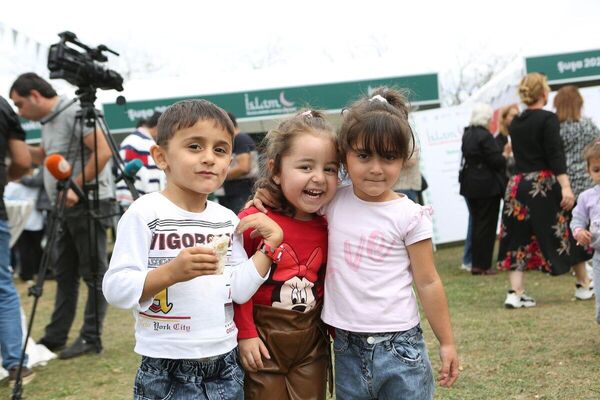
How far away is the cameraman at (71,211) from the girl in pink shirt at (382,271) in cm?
285

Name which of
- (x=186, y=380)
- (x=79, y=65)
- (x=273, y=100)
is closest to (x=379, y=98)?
(x=186, y=380)

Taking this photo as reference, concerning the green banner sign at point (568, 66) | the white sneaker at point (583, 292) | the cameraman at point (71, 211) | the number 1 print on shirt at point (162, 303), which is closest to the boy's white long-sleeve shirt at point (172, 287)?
the number 1 print on shirt at point (162, 303)

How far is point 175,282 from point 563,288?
5217mm

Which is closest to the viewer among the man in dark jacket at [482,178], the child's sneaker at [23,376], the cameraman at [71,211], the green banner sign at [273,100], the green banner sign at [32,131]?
the child's sneaker at [23,376]

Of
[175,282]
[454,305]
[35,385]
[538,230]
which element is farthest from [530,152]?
[175,282]

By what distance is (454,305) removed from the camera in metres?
5.75

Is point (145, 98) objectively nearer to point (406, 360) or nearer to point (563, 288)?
point (563, 288)

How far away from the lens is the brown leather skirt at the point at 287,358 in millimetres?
2045

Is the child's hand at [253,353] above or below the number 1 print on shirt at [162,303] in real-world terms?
below

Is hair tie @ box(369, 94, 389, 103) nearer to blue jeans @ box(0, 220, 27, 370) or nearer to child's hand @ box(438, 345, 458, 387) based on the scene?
child's hand @ box(438, 345, 458, 387)

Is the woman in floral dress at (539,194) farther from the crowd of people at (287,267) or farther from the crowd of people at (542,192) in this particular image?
the crowd of people at (287,267)

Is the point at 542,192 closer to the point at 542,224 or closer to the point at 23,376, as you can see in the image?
the point at 542,224

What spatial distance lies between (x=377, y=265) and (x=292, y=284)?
10.3 inches

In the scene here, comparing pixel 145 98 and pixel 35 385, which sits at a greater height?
pixel 145 98
